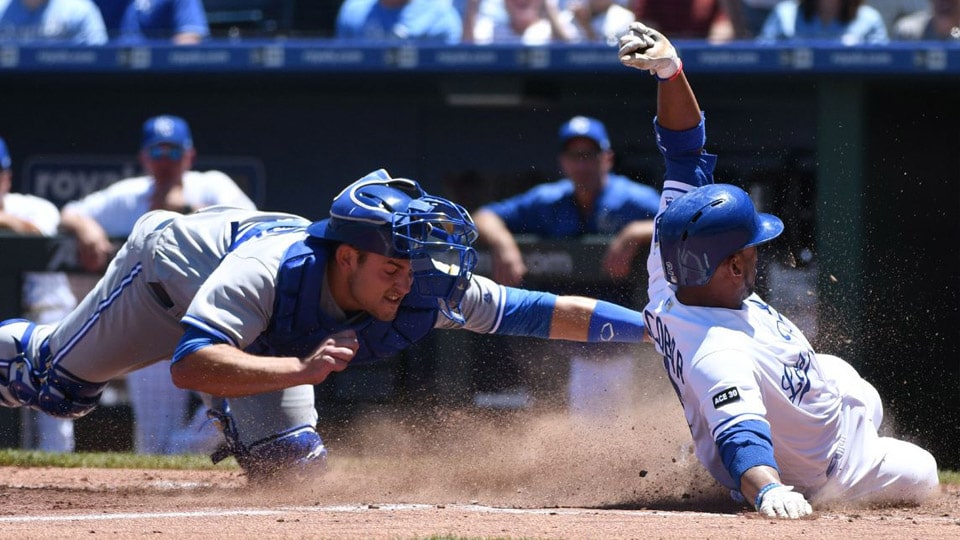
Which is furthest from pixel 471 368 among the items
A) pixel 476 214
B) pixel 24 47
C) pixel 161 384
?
pixel 24 47

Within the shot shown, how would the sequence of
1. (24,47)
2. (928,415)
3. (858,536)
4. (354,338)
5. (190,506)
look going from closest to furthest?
(858,536), (354,338), (190,506), (928,415), (24,47)

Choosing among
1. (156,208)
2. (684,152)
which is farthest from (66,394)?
(156,208)

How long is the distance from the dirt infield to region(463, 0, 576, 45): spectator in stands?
2.51 m

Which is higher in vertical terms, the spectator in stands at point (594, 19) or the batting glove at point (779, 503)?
the spectator in stands at point (594, 19)

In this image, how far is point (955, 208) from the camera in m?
7.59

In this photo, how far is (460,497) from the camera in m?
4.95

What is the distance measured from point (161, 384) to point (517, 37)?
9.47 ft

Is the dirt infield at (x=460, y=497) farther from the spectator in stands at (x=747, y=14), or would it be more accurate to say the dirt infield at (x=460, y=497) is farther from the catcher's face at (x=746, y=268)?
the spectator in stands at (x=747, y=14)

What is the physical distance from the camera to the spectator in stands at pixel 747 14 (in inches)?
310

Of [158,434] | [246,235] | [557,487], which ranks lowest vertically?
[158,434]

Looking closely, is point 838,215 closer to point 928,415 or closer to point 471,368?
point 928,415

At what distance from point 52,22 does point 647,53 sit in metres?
5.10

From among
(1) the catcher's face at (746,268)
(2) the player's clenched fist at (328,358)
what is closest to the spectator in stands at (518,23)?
(1) the catcher's face at (746,268)

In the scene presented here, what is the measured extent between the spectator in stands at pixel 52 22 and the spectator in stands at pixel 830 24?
154 inches
